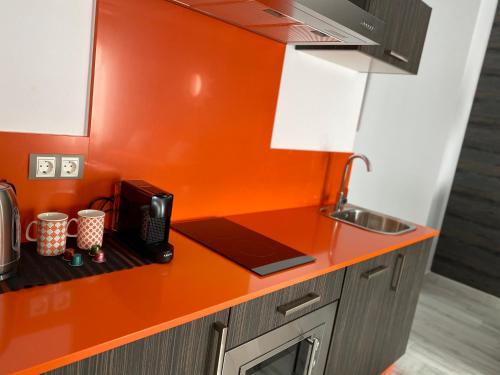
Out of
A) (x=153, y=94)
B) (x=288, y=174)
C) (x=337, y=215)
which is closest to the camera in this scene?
(x=153, y=94)

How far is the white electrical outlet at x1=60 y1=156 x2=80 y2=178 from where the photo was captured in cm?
130

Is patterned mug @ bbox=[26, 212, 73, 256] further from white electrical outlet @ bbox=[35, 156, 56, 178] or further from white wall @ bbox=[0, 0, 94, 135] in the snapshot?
white wall @ bbox=[0, 0, 94, 135]

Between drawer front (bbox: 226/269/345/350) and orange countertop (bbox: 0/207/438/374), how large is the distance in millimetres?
44

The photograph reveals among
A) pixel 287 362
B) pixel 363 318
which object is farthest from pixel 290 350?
pixel 363 318

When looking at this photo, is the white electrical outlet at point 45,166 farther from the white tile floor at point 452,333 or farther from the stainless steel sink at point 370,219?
the white tile floor at point 452,333

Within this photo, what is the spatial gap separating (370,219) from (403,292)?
20.3 inches

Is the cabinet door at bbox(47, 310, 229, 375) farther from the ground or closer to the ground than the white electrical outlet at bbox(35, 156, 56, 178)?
closer to the ground

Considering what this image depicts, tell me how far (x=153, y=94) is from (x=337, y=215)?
1374 millimetres

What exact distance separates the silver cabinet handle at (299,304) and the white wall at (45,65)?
34.9 inches

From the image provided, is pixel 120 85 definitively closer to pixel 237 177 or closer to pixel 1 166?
pixel 1 166

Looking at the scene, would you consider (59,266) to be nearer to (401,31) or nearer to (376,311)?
(376,311)

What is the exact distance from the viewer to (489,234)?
3719mm

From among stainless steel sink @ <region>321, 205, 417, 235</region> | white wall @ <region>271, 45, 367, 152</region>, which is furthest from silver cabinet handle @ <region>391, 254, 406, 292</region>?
white wall @ <region>271, 45, 367, 152</region>

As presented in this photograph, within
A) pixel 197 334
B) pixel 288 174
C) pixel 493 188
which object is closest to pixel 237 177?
pixel 288 174
